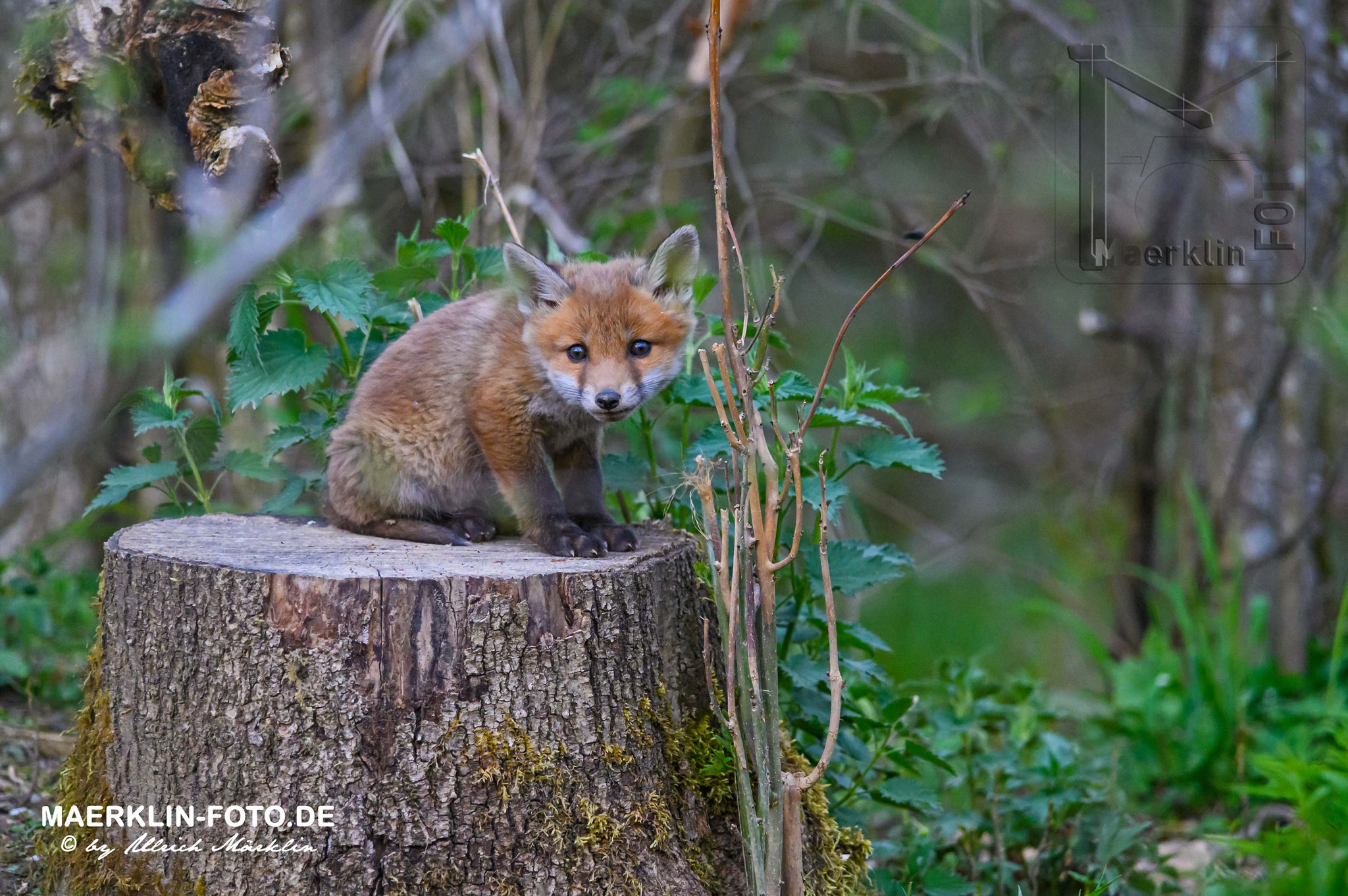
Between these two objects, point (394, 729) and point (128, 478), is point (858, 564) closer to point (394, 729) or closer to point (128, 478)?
point (394, 729)

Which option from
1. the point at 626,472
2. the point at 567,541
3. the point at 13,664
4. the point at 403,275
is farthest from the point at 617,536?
the point at 13,664

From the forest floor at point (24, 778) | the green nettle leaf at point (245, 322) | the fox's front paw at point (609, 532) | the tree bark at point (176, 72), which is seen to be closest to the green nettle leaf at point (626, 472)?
the fox's front paw at point (609, 532)

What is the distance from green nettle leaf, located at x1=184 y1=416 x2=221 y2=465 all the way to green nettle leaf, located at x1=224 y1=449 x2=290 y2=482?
133 mm

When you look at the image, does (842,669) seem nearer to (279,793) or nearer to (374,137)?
(279,793)

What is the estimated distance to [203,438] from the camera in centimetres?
357

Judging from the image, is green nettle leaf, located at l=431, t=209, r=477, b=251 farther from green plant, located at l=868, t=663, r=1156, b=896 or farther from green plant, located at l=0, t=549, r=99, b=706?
green plant, located at l=868, t=663, r=1156, b=896

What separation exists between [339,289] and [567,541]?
42.2 inches

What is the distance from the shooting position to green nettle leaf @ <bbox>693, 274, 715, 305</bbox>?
338 cm

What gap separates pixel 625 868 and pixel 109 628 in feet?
4.90

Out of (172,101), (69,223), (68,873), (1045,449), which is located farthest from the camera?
(1045,449)

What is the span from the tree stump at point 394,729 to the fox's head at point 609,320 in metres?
0.73

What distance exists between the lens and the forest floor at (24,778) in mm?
3027

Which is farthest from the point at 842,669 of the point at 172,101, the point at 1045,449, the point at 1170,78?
the point at 1045,449

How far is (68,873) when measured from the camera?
2.76m
